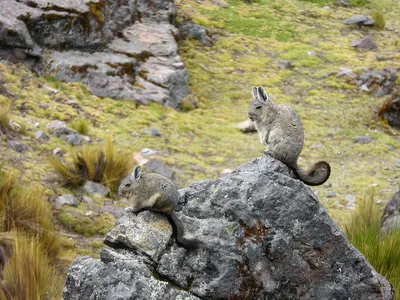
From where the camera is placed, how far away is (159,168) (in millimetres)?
10703

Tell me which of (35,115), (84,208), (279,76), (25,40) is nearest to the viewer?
(84,208)

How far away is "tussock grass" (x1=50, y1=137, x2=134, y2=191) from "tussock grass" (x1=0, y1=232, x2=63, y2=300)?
300 cm

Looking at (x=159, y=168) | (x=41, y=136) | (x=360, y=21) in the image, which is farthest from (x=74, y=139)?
(x=360, y=21)

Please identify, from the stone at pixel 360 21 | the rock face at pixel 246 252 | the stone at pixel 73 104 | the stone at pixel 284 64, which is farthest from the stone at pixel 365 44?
the rock face at pixel 246 252

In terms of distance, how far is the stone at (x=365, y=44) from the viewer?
18.8m

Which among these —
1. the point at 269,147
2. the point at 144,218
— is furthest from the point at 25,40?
the point at 144,218

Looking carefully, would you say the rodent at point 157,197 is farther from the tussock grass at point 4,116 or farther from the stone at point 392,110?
the stone at point 392,110

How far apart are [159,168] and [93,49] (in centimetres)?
469

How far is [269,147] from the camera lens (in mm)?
6625

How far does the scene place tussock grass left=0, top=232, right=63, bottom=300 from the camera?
6121mm

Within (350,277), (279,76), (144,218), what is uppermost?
(144,218)

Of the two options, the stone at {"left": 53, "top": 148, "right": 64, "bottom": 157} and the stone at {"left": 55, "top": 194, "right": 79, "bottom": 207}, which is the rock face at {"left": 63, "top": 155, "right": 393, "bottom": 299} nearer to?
the stone at {"left": 55, "top": 194, "right": 79, "bottom": 207}

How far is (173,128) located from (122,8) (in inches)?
167

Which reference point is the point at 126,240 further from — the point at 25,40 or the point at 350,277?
the point at 25,40
